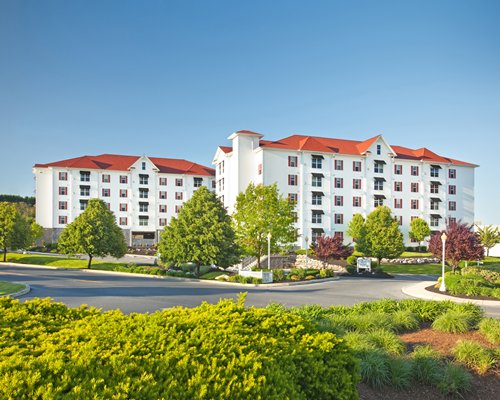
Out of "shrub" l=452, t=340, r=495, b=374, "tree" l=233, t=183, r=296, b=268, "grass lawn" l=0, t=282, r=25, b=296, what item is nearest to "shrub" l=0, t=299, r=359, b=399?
"shrub" l=452, t=340, r=495, b=374

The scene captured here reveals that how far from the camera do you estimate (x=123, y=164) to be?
7638 centimetres

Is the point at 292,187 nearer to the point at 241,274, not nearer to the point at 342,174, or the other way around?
the point at 342,174

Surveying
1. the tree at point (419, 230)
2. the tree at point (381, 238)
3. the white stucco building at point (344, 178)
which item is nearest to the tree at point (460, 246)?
the tree at point (381, 238)

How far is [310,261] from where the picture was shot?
45844 mm

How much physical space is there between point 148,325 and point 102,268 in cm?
4080

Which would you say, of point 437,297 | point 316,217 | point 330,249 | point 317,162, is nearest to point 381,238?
point 330,249

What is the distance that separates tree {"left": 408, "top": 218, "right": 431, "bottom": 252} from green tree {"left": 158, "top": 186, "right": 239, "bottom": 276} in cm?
3662

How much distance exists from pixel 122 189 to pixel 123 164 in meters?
4.79

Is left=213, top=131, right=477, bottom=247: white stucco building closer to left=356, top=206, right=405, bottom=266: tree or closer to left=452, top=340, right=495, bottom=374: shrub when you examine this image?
left=356, top=206, right=405, bottom=266: tree

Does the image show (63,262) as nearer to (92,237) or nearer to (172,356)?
(92,237)

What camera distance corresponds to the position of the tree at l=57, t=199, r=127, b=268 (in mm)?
42125

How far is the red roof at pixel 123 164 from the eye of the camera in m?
72.8

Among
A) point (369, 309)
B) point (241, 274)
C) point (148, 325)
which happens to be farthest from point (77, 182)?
point (148, 325)

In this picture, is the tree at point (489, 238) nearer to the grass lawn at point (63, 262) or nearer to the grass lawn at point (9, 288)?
the grass lawn at point (63, 262)
